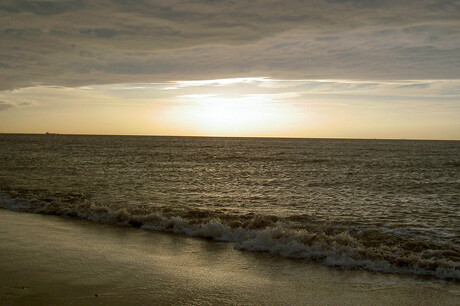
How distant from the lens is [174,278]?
810cm

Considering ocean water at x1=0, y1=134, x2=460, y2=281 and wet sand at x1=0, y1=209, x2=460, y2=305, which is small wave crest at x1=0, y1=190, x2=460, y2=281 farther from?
wet sand at x1=0, y1=209, x2=460, y2=305

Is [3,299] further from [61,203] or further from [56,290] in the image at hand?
[61,203]

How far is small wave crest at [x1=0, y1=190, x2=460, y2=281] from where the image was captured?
9.52 metres

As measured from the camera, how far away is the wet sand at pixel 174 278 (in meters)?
7.12

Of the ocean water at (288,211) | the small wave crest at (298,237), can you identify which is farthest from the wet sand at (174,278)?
A: the ocean water at (288,211)

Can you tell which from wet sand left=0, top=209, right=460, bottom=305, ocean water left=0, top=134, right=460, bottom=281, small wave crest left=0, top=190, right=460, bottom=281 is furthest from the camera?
ocean water left=0, top=134, right=460, bottom=281

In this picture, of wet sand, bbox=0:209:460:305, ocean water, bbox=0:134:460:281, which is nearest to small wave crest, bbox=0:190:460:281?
ocean water, bbox=0:134:460:281

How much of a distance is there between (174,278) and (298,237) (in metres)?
4.52

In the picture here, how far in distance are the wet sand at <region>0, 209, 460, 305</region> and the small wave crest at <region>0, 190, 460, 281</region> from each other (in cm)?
54

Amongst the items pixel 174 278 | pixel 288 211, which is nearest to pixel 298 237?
pixel 174 278

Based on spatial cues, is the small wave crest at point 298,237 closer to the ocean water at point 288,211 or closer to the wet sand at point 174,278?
the ocean water at point 288,211

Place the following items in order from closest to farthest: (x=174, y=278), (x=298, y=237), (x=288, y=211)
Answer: (x=174, y=278) < (x=298, y=237) < (x=288, y=211)

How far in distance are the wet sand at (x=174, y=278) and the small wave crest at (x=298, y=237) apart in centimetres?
54

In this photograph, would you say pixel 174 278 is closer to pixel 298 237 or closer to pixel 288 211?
pixel 298 237
